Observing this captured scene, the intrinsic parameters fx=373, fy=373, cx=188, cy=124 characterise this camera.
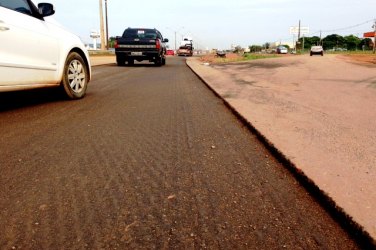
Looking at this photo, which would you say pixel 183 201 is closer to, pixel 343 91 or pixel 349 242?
pixel 349 242

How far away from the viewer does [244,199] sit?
218 cm

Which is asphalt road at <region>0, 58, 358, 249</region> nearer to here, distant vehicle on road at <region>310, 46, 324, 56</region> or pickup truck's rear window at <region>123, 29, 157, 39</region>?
pickup truck's rear window at <region>123, 29, 157, 39</region>

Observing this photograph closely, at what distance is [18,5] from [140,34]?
14648 mm

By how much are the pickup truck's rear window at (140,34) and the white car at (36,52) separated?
1305cm

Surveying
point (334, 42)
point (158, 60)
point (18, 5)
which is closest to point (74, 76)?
point (18, 5)

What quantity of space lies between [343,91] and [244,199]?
5730 mm

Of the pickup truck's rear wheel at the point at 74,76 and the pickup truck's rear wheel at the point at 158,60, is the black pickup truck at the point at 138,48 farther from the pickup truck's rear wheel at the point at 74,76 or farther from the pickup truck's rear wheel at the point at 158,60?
the pickup truck's rear wheel at the point at 74,76

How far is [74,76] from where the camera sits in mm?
5887

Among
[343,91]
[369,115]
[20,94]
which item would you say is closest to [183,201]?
[369,115]

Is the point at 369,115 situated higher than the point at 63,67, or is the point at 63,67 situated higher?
the point at 63,67

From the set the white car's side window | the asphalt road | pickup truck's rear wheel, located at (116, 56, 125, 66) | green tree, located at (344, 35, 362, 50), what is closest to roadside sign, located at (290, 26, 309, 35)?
green tree, located at (344, 35, 362, 50)

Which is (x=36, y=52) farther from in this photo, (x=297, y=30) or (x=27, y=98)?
(x=297, y=30)

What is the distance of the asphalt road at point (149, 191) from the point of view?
5.76ft

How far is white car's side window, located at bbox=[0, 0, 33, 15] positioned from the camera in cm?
→ 443
